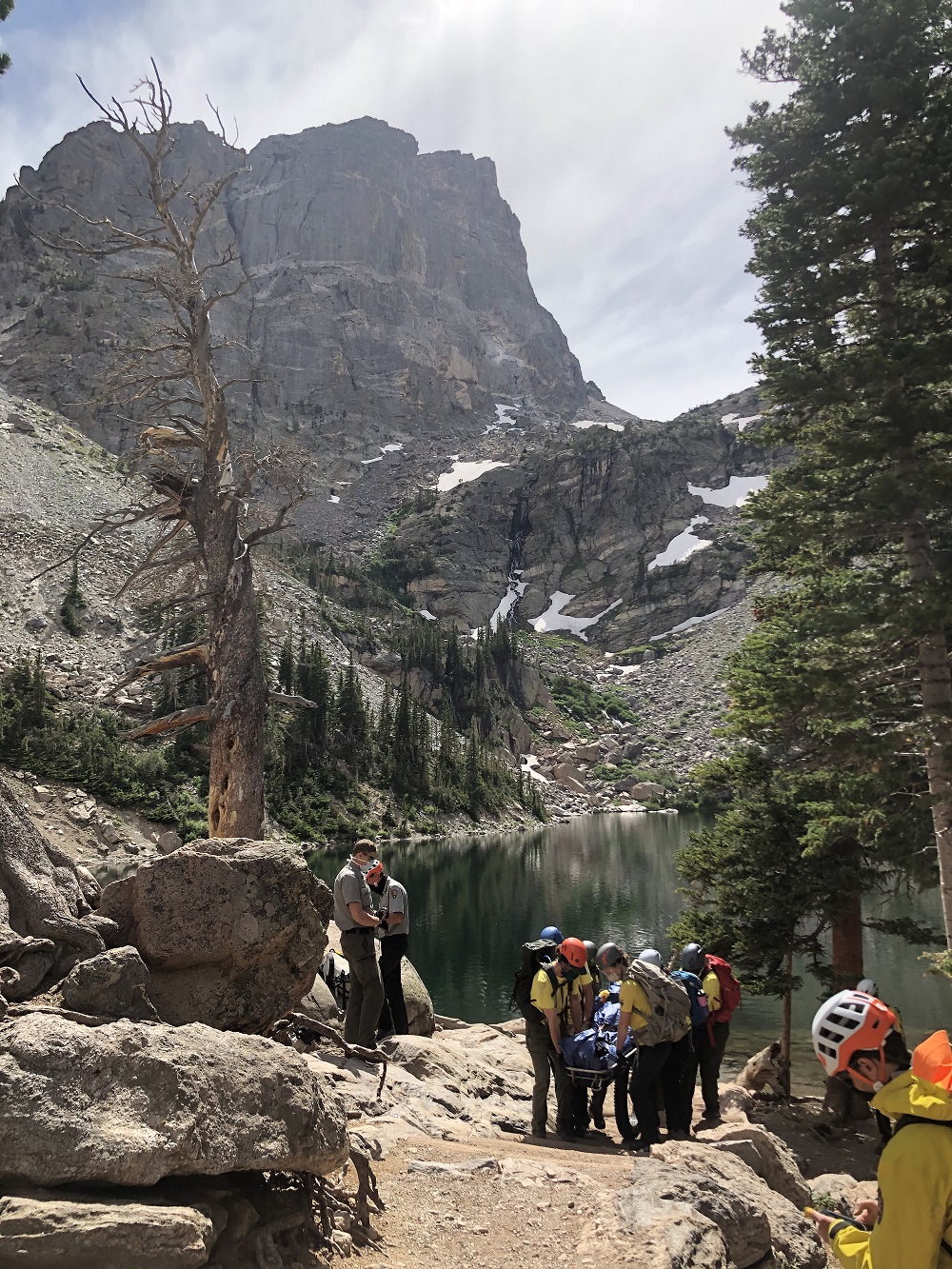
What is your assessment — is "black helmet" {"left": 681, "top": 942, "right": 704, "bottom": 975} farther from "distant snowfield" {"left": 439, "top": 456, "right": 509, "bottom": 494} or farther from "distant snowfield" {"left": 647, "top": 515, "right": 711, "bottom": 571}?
"distant snowfield" {"left": 439, "top": 456, "right": 509, "bottom": 494}

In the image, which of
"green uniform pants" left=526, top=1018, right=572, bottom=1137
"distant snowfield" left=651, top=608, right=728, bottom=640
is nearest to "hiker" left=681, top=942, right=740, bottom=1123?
"green uniform pants" left=526, top=1018, right=572, bottom=1137

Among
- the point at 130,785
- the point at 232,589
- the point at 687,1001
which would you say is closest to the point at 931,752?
the point at 687,1001

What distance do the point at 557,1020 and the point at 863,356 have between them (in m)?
8.39

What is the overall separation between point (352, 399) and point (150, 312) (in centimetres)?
5328

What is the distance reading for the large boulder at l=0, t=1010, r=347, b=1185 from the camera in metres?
2.66

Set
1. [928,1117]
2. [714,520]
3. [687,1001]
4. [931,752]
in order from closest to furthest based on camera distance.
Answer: [928,1117] < [687,1001] < [931,752] < [714,520]

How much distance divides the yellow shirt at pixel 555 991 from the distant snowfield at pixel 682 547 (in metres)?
151

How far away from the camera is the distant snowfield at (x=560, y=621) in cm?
15050

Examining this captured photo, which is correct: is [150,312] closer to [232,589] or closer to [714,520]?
[714,520]

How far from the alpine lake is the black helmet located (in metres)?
2.67

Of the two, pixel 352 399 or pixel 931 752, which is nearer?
pixel 931 752

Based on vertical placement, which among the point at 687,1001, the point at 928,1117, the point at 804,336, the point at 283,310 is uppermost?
the point at 283,310

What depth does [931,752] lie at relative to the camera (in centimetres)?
852

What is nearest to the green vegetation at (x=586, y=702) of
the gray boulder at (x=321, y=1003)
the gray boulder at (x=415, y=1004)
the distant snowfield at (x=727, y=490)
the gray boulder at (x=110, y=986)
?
the distant snowfield at (x=727, y=490)
